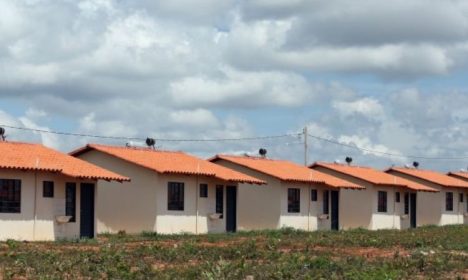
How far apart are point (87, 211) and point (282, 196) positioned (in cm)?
1365

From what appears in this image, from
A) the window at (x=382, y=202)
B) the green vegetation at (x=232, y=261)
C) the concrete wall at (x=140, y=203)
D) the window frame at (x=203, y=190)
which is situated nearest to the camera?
the green vegetation at (x=232, y=261)

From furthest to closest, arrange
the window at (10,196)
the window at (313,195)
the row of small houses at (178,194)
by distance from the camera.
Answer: the window at (313,195)
the row of small houses at (178,194)
the window at (10,196)

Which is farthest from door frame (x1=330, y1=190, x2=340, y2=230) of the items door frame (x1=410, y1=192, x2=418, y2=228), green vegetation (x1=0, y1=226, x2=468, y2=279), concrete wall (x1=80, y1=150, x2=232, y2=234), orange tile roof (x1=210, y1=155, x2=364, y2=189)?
green vegetation (x1=0, y1=226, x2=468, y2=279)

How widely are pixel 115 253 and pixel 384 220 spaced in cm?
3324

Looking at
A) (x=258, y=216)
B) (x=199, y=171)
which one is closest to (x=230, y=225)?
(x=258, y=216)

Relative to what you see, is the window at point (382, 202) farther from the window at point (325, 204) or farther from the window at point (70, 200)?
the window at point (70, 200)

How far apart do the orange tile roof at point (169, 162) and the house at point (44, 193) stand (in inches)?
160

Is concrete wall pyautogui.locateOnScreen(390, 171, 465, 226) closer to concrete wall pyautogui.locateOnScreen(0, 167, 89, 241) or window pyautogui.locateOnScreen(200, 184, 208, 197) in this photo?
window pyautogui.locateOnScreen(200, 184, 208, 197)

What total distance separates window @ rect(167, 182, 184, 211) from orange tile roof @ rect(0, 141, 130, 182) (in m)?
4.36

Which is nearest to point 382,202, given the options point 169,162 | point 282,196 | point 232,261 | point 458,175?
point 282,196

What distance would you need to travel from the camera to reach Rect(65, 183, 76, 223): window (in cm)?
3312

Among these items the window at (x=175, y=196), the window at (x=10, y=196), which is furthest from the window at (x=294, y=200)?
the window at (x=10, y=196)

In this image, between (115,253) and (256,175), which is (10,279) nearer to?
(115,253)

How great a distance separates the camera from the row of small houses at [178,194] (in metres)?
31.7
